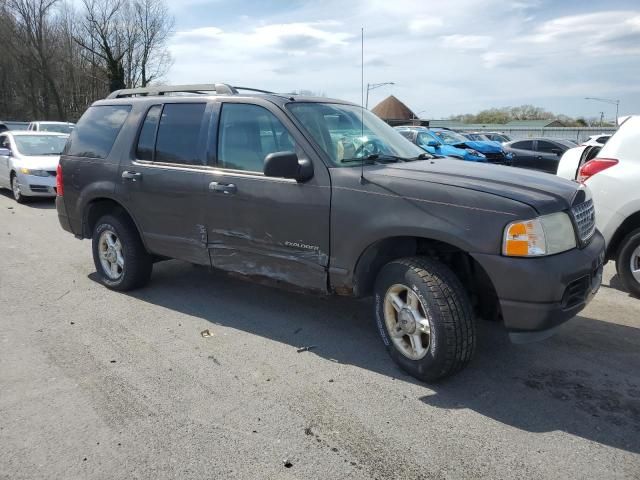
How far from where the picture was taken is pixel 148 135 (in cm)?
509

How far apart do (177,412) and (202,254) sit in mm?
1747

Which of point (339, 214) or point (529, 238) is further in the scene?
point (339, 214)

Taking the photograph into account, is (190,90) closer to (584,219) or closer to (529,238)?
(529,238)

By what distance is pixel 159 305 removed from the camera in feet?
17.0

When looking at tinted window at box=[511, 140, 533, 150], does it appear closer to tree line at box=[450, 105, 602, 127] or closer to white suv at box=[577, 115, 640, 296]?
white suv at box=[577, 115, 640, 296]

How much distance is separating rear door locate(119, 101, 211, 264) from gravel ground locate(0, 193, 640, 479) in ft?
2.33

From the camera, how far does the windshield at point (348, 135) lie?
409 centimetres

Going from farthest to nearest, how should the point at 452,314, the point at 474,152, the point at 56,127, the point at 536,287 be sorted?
1. the point at 56,127
2. the point at 474,152
3. the point at 452,314
4. the point at 536,287

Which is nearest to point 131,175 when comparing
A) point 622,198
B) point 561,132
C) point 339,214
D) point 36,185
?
point 339,214

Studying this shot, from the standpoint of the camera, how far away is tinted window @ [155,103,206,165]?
4691mm

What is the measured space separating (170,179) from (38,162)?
842 centimetres

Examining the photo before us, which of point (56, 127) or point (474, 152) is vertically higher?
point (56, 127)

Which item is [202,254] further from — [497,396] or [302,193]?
[497,396]

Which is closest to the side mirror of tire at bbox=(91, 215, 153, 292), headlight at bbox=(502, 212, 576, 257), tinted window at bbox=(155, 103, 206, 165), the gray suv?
the gray suv
